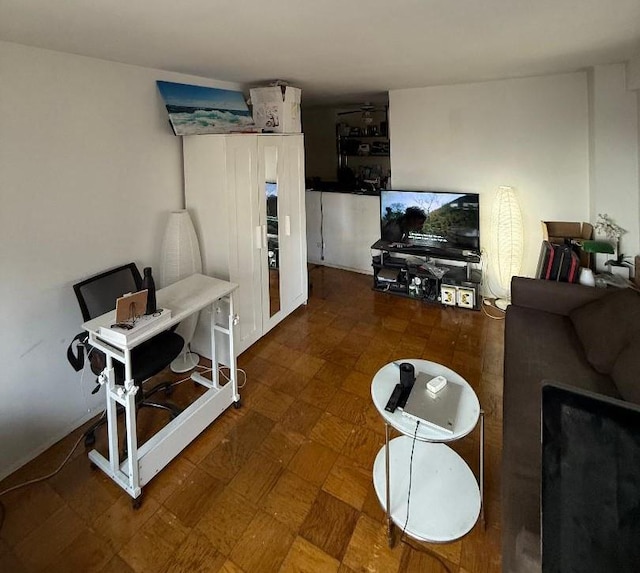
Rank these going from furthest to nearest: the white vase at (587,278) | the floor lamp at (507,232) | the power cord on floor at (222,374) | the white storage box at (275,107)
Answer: the floor lamp at (507,232) < the white storage box at (275,107) < the white vase at (587,278) < the power cord on floor at (222,374)

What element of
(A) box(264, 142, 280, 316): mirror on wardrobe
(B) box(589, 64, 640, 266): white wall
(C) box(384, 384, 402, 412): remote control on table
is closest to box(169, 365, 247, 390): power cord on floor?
(A) box(264, 142, 280, 316): mirror on wardrobe

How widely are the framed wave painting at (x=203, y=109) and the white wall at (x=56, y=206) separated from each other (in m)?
0.11

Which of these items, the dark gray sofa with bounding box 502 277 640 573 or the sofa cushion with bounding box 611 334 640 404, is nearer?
the dark gray sofa with bounding box 502 277 640 573


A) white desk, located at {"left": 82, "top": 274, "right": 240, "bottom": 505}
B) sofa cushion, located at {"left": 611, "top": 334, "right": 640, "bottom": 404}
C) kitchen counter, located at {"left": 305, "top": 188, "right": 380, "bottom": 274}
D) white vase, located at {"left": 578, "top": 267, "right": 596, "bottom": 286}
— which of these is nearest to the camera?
sofa cushion, located at {"left": 611, "top": 334, "right": 640, "bottom": 404}

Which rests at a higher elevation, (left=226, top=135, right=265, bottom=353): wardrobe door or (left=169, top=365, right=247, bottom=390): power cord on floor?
(left=226, top=135, right=265, bottom=353): wardrobe door

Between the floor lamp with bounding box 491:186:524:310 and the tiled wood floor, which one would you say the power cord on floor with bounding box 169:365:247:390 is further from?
the floor lamp with bounding box 491:186:524:310

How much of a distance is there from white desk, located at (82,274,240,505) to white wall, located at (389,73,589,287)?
8.81 ft

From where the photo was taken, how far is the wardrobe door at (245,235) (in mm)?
2605

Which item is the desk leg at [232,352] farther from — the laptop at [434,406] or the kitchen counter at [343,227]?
the kitchen counter at [343,227]

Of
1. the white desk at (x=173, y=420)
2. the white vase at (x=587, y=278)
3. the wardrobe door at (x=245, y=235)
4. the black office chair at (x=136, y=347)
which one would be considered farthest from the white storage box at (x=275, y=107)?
the white vase at (x=587, y=278)

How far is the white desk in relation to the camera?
5.60 feet

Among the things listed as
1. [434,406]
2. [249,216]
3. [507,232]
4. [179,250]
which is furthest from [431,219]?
[434,406]

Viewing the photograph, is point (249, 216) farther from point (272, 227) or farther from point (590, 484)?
point (590, 484)

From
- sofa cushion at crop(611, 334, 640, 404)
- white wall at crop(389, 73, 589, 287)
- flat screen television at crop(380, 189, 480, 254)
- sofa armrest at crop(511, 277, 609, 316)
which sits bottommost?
sofa cushion at crop(611, 334, 640, 404)
